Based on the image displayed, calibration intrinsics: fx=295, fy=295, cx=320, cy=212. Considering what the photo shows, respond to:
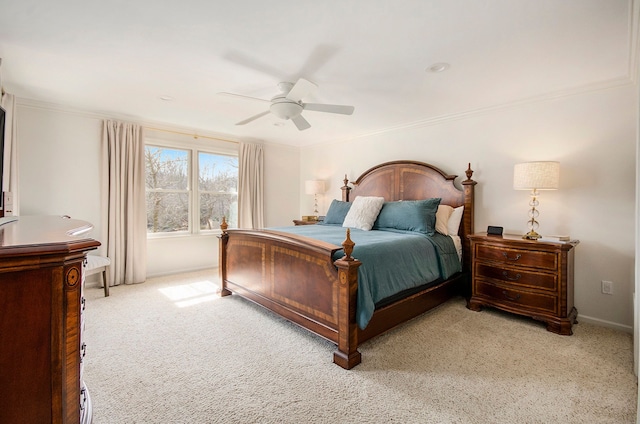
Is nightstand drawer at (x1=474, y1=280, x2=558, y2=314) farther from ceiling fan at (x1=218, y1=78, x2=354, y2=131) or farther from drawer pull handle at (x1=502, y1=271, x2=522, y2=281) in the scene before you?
ceiling fan at (x1=218, y1=78, x2=354, y2=131)

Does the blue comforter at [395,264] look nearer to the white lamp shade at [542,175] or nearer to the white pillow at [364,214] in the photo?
the white pillow at [364,214]

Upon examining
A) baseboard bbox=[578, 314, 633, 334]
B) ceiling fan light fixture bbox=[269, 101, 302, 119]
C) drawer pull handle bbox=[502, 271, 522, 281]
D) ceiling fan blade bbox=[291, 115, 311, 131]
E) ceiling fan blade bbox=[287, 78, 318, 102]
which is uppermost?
ceiling fan blade bbox=[287, 78, 318, 102]

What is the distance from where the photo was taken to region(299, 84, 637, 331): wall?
2.72 metres

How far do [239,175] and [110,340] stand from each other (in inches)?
128

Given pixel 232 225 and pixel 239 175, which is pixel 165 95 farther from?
pixel 232 225

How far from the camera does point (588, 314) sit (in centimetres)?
291

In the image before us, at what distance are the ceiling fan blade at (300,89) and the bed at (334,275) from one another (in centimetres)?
124

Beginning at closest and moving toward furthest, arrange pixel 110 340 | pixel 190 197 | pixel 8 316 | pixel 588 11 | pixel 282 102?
pixel 8 316
pixel 588 11
pixel 110 340
pixel 282 102
pixel 190 197

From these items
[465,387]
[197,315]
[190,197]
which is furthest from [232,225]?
[465,387]

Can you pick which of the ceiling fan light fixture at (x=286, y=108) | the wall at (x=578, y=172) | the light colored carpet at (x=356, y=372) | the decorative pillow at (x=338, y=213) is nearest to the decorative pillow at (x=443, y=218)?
the wall at (x=578, y=172)

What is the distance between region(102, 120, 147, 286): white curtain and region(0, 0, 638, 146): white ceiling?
545mm

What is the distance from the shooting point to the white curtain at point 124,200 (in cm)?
389

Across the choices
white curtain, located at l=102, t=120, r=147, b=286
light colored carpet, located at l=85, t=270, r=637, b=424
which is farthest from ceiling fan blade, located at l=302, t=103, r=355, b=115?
white curtain, located at l=102, t=120, r=147, b=286

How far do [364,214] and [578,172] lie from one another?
2228 millimetres
